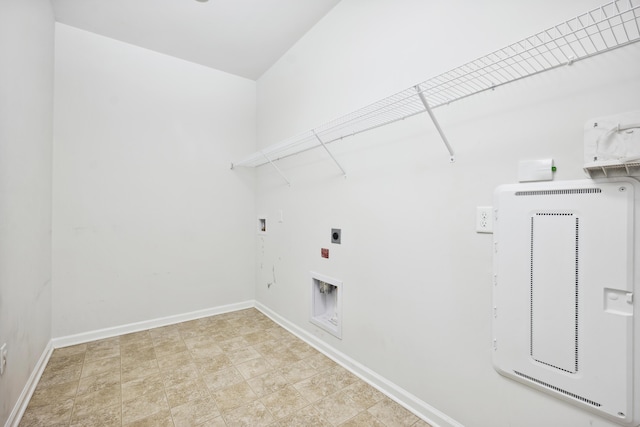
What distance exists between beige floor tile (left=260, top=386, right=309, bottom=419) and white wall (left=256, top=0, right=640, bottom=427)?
1.74 feet

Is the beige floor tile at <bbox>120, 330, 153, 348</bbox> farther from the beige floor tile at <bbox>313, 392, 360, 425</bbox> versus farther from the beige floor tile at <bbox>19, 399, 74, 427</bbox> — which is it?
the beige floor tile at <bbox>313, 392, 360, 425</bbox>

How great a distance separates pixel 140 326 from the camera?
296cm

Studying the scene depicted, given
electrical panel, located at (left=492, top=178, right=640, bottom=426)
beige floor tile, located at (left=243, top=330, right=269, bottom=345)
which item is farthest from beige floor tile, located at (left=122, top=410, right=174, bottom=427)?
electrical panel, located at (left=492, top=178, right=640, bottom=426)

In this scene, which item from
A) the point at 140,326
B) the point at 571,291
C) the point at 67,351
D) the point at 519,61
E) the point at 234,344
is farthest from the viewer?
the point at 140,326

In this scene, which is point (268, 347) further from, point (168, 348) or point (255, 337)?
point (168, 348)

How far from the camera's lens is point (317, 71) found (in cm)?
259

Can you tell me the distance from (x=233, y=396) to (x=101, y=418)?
2.45 ft

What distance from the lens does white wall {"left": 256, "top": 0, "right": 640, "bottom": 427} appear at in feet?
3.92

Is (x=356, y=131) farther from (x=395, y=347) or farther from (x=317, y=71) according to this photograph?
(x=395, y=347)

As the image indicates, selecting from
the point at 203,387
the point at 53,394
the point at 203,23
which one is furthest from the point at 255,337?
the point at 203,23

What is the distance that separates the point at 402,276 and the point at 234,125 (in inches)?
109

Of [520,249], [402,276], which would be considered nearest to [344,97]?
[402,276]

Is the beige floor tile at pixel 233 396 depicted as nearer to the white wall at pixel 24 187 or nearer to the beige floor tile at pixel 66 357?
the white wall at pixel 24 187

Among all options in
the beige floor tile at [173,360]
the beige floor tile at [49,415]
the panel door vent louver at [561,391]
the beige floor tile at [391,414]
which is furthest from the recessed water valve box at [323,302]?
the beige floor tile at [49,415]
